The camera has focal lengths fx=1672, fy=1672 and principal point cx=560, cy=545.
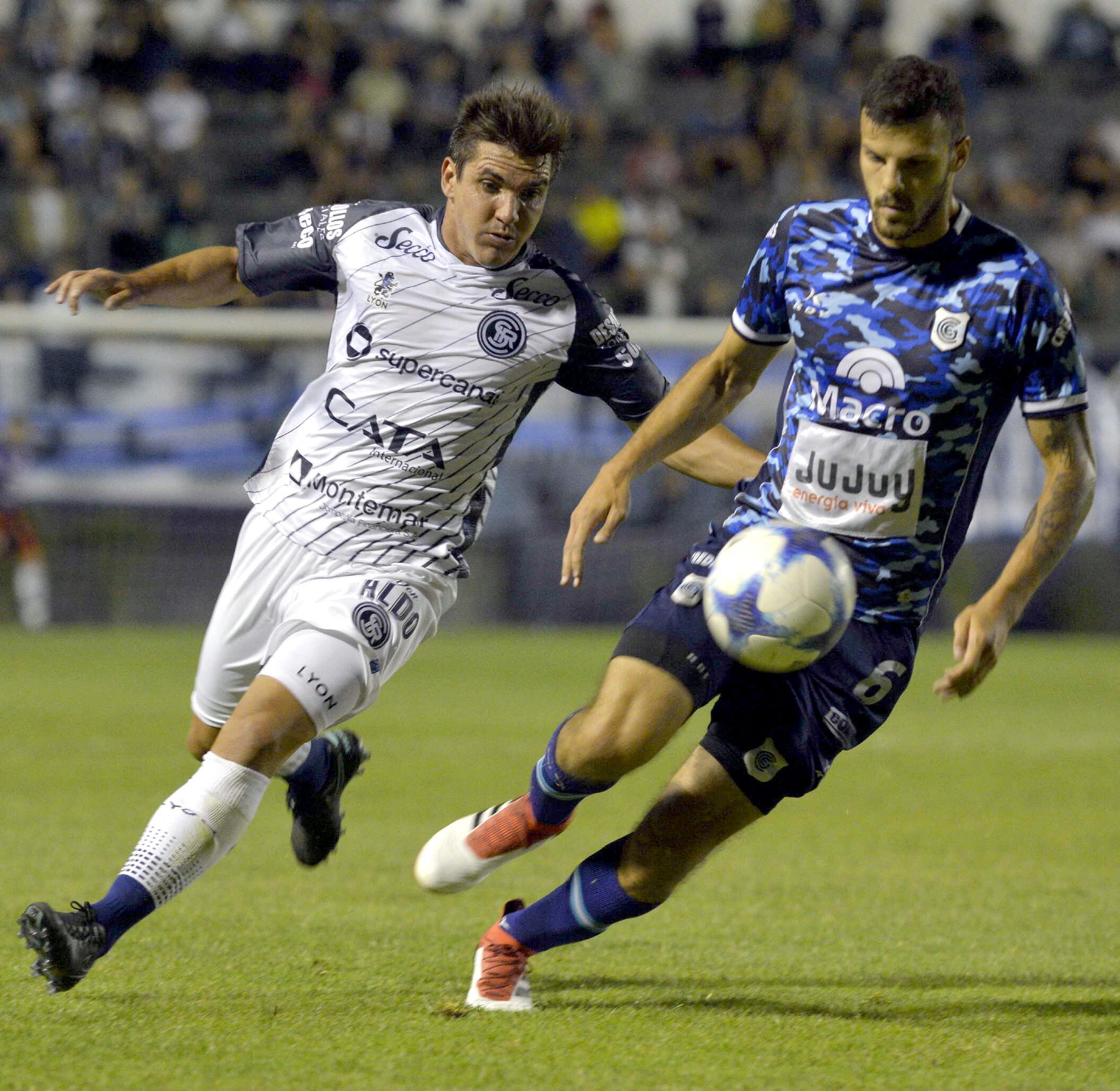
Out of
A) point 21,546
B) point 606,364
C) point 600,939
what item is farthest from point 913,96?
point 21,546

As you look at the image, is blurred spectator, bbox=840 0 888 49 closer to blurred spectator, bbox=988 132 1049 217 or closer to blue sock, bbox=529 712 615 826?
blurred spectator, bbox=988 132 1049 217

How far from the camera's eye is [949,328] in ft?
12.8

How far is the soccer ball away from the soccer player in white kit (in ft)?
2.14

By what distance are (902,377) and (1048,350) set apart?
333mm

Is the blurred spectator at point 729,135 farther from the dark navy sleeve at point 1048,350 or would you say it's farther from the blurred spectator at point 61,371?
the dark navy sleeve at point 1048,350

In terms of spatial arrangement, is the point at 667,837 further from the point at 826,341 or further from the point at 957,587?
the point at 957,587

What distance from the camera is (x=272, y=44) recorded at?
65.7ft

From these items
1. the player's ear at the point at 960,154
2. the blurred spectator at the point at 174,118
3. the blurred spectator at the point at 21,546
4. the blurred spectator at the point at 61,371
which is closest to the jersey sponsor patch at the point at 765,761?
the player's ear at the point at 960,154

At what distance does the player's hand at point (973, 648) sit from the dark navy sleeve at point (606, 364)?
1.43 m

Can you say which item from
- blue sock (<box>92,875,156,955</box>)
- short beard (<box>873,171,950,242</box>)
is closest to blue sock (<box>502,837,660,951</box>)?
blue sock (<box>92,875,156,955</box>)

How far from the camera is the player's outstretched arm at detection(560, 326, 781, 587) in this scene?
4.07 m

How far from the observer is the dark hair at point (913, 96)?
3.74m

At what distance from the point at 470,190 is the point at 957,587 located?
11.8 metres

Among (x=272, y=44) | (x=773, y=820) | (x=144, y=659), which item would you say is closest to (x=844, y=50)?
(x=272, y=44)
